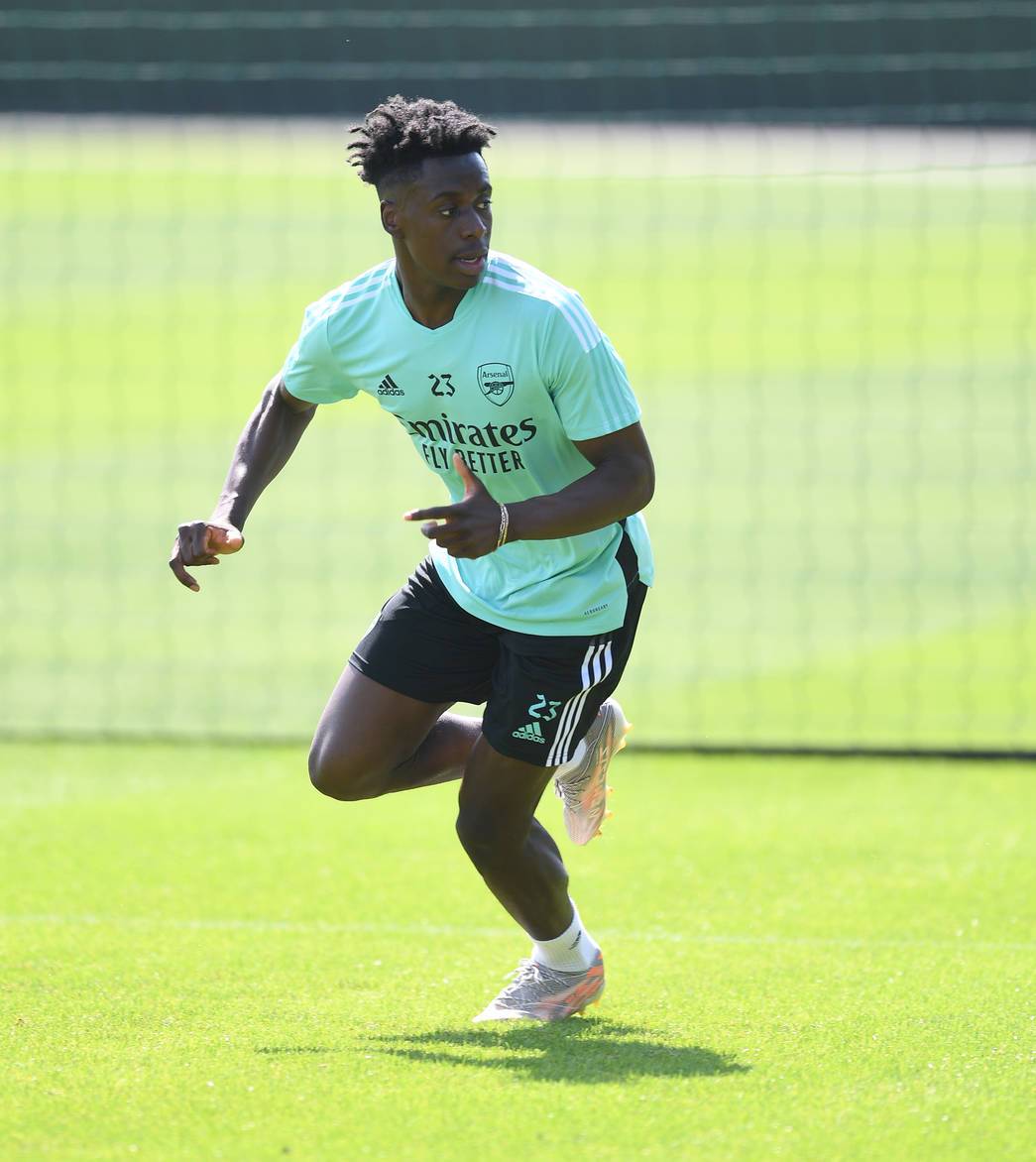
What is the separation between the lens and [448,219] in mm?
4641

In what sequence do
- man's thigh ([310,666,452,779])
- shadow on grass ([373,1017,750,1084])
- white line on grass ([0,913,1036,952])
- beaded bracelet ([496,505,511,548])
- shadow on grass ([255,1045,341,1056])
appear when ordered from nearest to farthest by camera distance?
beaded bracelet ([496,505,511,548]) → shadow on grass ([373,1017,750,1084]) → shadow on grass ([255,1045,341,1056]) → man's thigh ([310,666,452,779]) → white line on grass ([0,913,1036,952])

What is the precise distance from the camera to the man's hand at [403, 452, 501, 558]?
4.27 metres

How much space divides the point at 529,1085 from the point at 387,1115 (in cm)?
39

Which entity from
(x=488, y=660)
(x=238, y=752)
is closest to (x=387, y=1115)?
(x=488, y=660)

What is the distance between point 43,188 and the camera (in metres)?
34.1

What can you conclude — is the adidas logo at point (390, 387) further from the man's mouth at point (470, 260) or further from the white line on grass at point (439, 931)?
the white line on grass at point (439, 931)

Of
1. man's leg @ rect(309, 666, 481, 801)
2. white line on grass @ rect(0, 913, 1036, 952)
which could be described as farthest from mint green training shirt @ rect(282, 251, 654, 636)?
white line on grass @ rect(0, 913, 1036, 952)

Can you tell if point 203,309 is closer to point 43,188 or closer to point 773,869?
point 43,188

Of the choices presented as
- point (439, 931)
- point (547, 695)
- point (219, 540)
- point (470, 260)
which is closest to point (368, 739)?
point (547, 695)

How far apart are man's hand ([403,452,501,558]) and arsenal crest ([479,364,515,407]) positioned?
0.43 meters

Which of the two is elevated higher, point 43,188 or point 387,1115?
point 43,188

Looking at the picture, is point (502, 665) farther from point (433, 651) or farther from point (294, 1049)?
point (294, 1049)

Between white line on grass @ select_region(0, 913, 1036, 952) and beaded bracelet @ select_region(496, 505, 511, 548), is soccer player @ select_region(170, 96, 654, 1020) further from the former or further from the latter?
white line on grass @ select_region(0, 913, 1036, 952)

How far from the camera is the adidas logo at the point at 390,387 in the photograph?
191 inches
